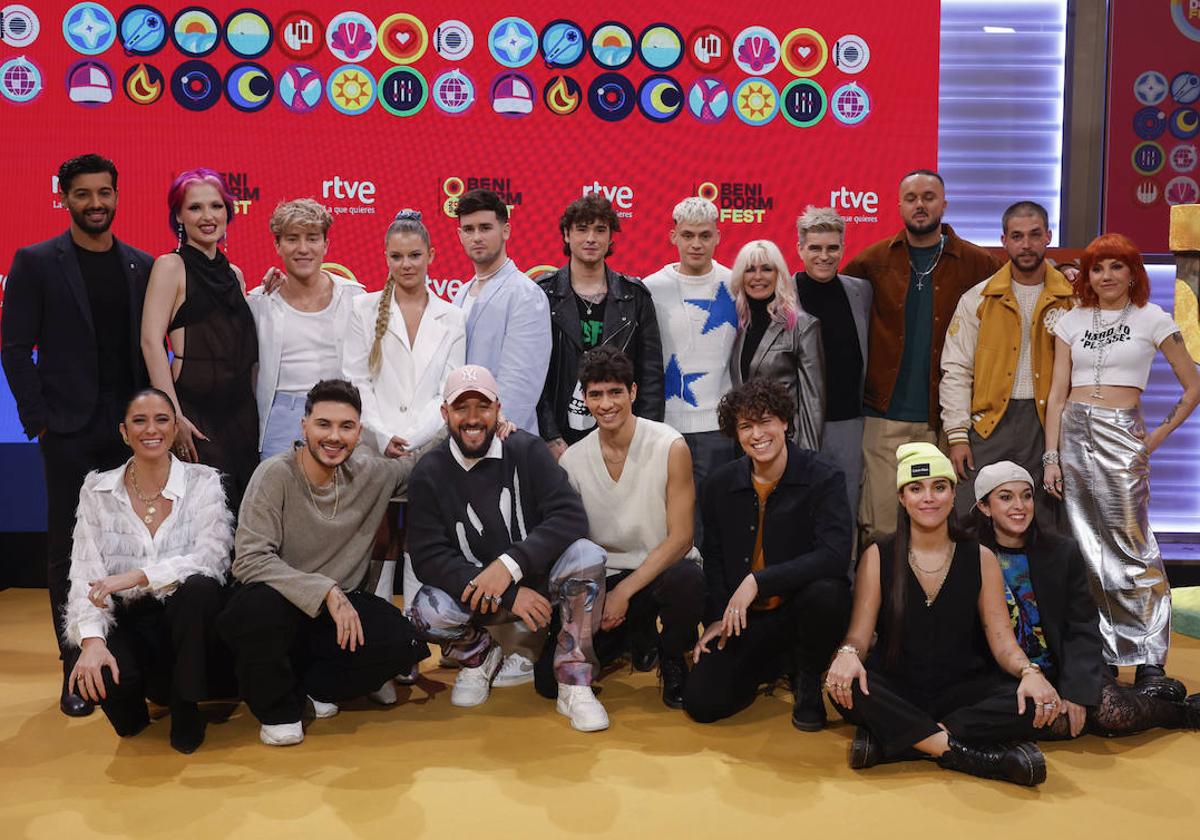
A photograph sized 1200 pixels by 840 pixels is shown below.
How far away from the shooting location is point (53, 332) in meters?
3.77

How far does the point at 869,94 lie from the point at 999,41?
837 mm

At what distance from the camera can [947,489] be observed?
331cm

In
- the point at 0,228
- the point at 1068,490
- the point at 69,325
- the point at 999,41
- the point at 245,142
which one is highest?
the point at 999,41

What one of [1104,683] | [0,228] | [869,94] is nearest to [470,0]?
[869,94]

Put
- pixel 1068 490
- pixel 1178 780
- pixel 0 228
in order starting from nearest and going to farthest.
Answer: pixel 1178 780 < pixel 1068 490 < pixel 0 228

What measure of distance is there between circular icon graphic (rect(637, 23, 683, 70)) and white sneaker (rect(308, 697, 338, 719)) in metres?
3.40

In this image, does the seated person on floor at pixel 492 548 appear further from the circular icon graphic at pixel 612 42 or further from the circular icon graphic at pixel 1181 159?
the circular icon graphic at pixel 1181 159

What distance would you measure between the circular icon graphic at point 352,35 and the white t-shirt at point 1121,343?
3.44m

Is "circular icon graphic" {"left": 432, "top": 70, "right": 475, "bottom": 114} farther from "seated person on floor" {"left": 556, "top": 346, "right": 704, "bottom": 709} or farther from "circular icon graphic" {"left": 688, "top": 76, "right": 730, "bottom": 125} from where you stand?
"seated person on floor" {"left": 556, "top": 346, "right": 704, "bottom": 709}

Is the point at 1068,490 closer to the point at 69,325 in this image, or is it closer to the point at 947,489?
the point at 947,489

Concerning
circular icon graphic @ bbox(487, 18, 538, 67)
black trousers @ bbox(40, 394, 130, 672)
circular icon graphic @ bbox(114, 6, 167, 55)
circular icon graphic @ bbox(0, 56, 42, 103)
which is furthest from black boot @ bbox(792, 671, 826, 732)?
circular icon graphic @ bbox(0, 56, 42, 103)

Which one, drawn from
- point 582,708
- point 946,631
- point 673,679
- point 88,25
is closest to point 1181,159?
point 946,631

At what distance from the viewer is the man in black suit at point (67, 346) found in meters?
3.73

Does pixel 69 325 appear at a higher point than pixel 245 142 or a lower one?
lower
